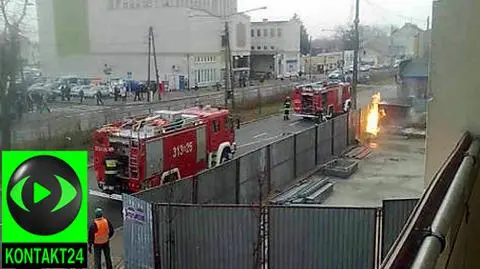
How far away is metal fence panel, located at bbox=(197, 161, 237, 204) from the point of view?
330cm

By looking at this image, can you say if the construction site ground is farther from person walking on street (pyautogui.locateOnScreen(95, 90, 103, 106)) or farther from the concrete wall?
person walking on street (pyautogui.locateOnScreen(95, 90, 103, 106))

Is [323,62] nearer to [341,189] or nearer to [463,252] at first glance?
[341,189]

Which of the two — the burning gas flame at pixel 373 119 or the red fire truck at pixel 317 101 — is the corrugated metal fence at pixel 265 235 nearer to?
the burning gas flame at pixel 373 119

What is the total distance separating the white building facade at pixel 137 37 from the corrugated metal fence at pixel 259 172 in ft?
3.94

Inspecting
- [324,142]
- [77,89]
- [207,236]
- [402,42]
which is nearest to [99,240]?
[207,236]

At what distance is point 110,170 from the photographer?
150 inches

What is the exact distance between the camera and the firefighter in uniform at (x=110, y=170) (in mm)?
3816

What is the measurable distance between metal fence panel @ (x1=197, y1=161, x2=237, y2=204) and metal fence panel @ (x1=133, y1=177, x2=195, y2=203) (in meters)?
0.08

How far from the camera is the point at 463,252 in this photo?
1050 mm

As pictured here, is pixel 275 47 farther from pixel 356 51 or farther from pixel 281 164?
pixel 281 164

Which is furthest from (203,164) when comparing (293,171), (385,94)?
(385,94)

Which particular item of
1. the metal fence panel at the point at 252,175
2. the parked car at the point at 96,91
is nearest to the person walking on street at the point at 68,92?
the parked car at the point at 96,91

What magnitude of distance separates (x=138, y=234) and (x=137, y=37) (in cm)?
431

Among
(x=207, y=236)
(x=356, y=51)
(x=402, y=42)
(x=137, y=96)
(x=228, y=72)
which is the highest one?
(x=402, y=42)
